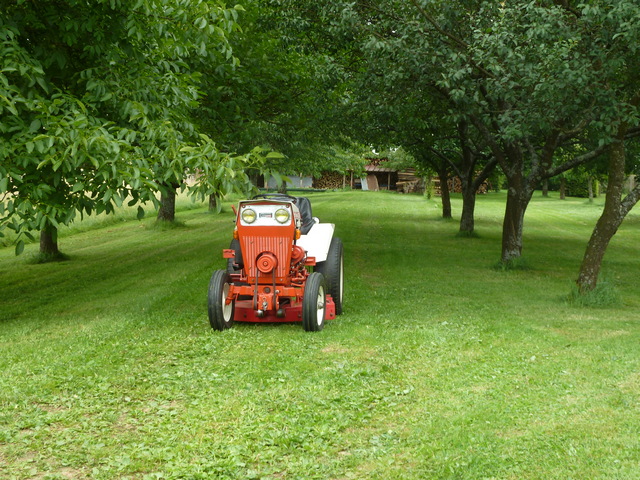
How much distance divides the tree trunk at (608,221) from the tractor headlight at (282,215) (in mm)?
5291

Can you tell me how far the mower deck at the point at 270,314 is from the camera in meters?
7.89

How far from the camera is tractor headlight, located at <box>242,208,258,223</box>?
7625mm

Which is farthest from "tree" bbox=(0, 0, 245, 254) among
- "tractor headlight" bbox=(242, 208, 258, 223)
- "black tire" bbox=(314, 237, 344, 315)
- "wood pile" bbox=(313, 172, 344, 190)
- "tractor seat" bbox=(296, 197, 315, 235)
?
"wood pile" bbox=(313, 172, 344, 190)

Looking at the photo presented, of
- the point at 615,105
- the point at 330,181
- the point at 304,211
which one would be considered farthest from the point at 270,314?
the point at 330,181

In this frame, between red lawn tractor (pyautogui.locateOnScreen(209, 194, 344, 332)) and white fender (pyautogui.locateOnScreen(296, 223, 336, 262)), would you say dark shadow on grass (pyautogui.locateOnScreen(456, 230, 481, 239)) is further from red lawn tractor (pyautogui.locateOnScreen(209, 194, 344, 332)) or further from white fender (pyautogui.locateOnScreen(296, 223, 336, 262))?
red lawn tractor (pyautogui.locateOnScreen(209, 194, 344, 332))

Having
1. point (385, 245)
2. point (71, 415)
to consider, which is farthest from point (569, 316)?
point (385, 245)

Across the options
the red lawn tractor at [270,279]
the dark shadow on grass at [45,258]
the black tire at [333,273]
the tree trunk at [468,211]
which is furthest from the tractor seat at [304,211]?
the tree trunk at [468,211]

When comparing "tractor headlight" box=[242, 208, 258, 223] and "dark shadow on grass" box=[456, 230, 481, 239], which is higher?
"tractor headlight" box=[242, 208, 258, 223]

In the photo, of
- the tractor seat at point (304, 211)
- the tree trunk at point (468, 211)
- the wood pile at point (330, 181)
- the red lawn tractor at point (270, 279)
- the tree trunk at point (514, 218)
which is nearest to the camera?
the red lawn tractor at point (270, 279)

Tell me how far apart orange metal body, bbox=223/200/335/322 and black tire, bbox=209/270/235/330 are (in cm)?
12

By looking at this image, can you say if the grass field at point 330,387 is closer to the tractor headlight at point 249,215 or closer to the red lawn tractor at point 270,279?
the red lawn tractor at point 270,279

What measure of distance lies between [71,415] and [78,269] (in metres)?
10.5

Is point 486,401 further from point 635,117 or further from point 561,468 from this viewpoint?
point 635,117

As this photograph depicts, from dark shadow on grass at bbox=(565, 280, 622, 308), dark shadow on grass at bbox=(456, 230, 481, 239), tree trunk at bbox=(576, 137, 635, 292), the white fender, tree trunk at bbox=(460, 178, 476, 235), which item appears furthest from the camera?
tree trunk at bbox=(460, 178, 476, 235)
